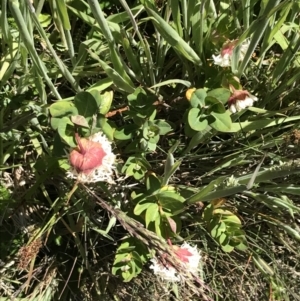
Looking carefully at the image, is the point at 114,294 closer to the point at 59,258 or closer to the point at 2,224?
the point at 59,258

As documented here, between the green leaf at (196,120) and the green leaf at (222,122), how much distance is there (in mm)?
17

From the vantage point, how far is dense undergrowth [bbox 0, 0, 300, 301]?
0.89 metres

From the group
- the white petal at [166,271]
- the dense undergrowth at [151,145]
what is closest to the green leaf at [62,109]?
the dense undergrowth at [151,145]

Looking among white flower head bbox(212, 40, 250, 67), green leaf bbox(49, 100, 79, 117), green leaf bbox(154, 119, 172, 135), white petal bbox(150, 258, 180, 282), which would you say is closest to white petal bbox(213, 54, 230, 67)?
white flower head bbox(212, 40, 250, 67)

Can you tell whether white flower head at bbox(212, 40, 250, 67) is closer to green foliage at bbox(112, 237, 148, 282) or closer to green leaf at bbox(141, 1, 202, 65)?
green leaf at bbox(141, 1, 202, 65)

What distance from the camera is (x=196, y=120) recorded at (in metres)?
0.91

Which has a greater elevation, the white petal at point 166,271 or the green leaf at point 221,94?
the green leaf at point 221,94

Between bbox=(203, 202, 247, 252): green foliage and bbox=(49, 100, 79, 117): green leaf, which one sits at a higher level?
bbox=(49, 100, 79, 117): green leaf

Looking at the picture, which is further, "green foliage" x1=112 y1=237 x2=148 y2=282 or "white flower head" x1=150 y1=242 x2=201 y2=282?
"green foliage" x1=112 y1=237 x2=148 y2=282

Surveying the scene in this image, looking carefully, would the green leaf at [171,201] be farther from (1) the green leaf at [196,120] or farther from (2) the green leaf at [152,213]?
(1) the green leaf at [196,120]

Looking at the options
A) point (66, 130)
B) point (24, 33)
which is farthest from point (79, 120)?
point (24, 33)

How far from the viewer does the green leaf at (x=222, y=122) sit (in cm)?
90

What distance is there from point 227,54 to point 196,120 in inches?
4.8

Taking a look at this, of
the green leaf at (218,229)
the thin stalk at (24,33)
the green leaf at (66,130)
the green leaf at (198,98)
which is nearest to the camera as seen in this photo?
the thin stalk at (24,33)
